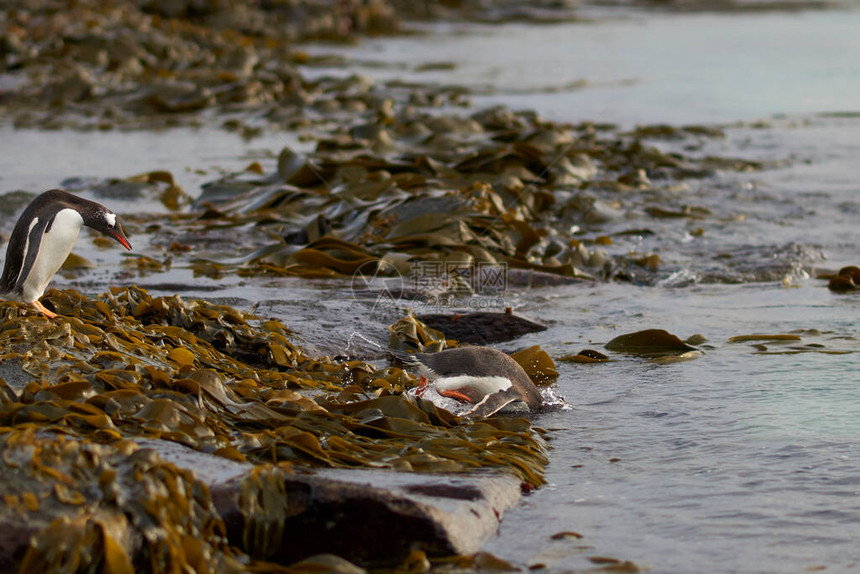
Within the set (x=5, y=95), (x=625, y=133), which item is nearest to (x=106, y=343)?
(x=625, y=133)

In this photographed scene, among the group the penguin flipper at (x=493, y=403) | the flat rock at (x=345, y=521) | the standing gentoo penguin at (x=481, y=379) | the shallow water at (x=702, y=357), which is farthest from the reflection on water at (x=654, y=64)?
the flat rock at (x=345, y=521)

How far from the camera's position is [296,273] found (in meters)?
5.41

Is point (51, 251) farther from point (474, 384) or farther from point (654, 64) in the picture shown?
point (654, 64)

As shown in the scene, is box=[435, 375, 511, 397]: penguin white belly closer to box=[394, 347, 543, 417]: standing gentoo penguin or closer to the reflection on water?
box=[394, 347, 543, 417]: standing gentoo penguin

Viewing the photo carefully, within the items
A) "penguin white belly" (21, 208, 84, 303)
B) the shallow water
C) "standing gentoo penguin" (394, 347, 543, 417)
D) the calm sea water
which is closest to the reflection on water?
the shallow water

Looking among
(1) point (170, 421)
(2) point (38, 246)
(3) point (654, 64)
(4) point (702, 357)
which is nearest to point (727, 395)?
(4) point (702, 357)

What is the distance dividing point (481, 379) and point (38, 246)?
61.7 inches

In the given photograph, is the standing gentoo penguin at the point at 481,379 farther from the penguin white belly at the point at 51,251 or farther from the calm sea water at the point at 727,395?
the penguin white belly at the point at 51,251

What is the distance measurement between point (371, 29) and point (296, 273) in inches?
618

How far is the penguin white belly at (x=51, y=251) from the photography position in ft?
11.0

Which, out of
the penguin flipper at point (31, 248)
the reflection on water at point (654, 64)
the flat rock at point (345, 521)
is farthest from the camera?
the reflection on water at point (654, 64)

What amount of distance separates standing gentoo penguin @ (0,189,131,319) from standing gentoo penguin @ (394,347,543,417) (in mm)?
1337

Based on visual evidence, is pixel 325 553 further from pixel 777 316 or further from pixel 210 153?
pixel 210 153

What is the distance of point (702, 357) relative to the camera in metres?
4.30
